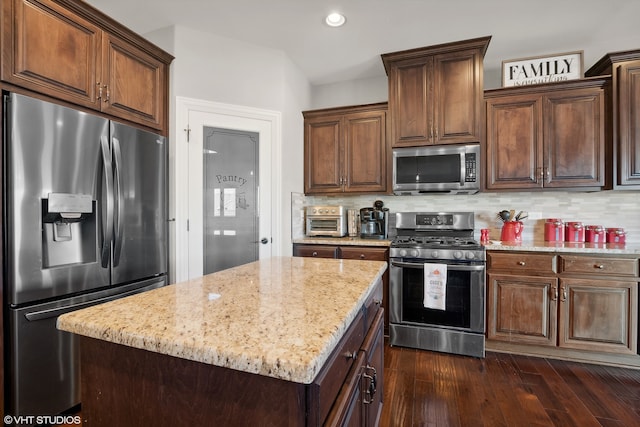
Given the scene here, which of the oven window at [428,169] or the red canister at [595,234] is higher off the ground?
the oven window at [428,169]

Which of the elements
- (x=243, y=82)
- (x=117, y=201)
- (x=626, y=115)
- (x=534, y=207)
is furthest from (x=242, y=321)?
(x=626, y=115)

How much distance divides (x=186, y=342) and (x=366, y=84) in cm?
352

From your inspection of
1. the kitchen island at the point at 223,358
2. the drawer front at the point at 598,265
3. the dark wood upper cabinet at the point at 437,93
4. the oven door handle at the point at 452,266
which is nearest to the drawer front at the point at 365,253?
the oven door handle at the point at 452,266

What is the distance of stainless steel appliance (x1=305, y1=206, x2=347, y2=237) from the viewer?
3.23 m

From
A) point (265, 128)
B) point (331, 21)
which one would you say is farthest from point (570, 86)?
point (265, 128)

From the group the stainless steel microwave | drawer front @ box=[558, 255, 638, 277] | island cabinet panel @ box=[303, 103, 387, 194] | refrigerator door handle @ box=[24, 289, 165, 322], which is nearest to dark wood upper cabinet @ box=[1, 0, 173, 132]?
refrigerator door handle @ box=[24, 289, 165, 322]

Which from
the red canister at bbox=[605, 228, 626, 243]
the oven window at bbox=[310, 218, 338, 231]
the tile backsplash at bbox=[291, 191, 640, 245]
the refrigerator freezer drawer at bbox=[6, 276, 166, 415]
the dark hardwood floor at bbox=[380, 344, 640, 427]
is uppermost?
the tile backsplash at bbox=[291, 191, 640, 245]

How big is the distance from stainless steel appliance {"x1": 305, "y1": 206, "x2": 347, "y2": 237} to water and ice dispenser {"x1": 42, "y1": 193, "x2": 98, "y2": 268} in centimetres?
196

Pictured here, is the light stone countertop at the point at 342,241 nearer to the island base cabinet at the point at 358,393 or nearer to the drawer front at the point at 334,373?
the island base cabinet at the point at 358,393

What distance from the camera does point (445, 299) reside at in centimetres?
253

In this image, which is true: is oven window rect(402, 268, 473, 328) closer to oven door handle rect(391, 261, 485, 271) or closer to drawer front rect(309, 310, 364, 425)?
oven door handle rect(391, 261, 485, 271)

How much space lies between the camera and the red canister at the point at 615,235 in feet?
8.54

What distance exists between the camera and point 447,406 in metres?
1.86

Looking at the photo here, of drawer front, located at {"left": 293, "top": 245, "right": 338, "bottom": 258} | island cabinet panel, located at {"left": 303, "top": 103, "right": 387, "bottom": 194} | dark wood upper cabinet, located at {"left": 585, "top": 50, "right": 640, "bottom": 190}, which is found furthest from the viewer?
island cabinet panel, located at {"left": 303, "top": 103, "right": 387, "bottom": 194}
